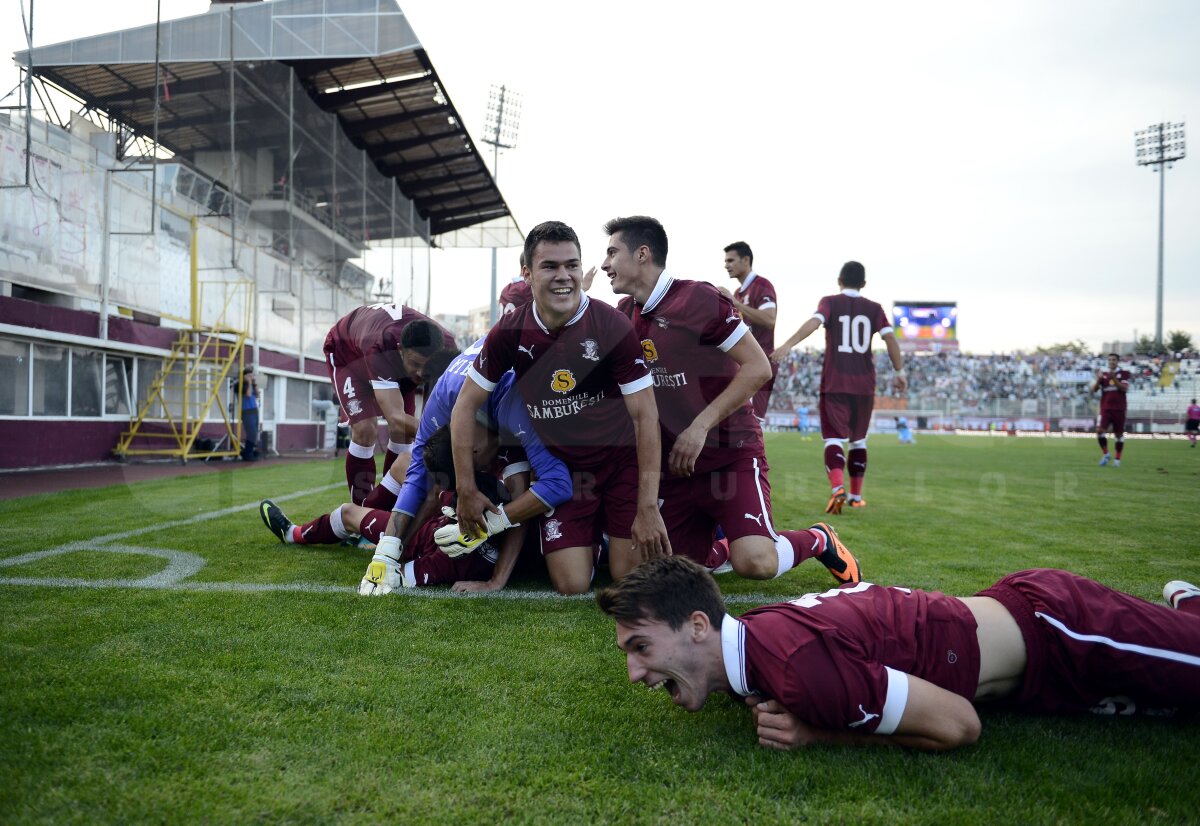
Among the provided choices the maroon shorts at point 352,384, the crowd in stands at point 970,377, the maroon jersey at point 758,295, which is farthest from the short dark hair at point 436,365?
the crowd in stands at point 970,377

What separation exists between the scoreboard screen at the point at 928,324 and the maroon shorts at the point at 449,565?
179ft

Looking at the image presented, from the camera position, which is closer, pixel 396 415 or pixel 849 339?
pixel 396 415

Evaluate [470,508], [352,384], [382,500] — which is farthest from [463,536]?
[352,384]

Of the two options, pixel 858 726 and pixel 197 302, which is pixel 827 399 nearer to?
pixel 858 726

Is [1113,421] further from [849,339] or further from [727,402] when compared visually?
[727,402]

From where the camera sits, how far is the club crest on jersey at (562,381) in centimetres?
407

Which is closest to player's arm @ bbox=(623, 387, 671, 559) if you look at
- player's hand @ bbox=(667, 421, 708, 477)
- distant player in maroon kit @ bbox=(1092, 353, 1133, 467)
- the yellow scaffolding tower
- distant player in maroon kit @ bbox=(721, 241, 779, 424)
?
player's hand @ bbox=(667, 421, 708, 477)

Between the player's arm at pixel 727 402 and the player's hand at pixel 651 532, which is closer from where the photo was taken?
the player's hand at pixel 651 532

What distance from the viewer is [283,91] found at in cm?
1916

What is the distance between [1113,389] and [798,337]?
11.5m

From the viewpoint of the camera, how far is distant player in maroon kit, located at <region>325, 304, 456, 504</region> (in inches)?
223

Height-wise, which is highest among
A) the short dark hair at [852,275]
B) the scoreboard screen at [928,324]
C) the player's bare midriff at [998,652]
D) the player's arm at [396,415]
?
the scoreboard screen at [928,324]

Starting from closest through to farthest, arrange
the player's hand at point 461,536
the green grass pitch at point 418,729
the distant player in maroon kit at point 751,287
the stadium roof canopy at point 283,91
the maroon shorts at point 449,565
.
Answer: the green grass pitch at point 418,729 < the player's hand at point 461,536 < the maroon shorts at point 449,565 < the distant player in maroon kit at point 751,287 < the stadium roof canopy at point 283,91

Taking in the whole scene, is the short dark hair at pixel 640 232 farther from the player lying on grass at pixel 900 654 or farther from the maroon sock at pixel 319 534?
the maroon sock at pixel 319 534
